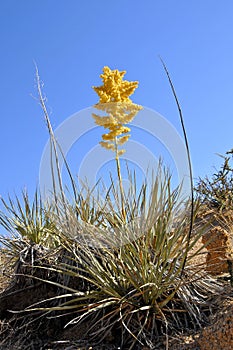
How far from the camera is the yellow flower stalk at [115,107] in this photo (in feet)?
12.6

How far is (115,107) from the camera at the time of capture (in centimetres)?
388

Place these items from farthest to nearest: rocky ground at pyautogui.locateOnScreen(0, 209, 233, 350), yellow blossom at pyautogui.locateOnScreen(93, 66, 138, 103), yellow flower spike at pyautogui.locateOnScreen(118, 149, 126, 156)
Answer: yellow blossom at pyautogui.locateOnScreen(93, 66, 138, 103)
yellow flower spike at pyautogui.locateOnScreen(118, 149, 126, 156)
rocky ground at pyautogui.locateOnScreen(0, 209, 233, 350)

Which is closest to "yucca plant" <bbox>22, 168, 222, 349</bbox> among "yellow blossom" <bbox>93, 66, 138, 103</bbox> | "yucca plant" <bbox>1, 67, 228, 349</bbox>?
"yucca plant" <bbox>1, 67, 228, 349</bbox>

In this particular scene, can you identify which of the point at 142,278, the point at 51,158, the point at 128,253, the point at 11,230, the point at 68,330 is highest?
the point at 51,158

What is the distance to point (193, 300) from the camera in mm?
3471

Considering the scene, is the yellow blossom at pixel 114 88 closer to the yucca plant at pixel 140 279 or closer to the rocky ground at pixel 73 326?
the yucca plant at pixel 140 279

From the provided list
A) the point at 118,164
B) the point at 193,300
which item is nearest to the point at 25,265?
the point at 118,164

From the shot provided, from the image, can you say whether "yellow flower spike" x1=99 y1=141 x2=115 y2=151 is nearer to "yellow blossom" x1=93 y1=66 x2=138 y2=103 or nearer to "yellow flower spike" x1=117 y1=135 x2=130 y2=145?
"yellow flower spike" x1=117 y1=135 x2=130 y2=145

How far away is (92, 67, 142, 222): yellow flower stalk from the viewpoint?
384 cm

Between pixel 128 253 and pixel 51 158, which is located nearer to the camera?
pixel 128 253

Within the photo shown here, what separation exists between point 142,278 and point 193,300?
1.56ft

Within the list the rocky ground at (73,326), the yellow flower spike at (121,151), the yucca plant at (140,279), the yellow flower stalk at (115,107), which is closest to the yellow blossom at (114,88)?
the yellow flower stalk at (115,107)

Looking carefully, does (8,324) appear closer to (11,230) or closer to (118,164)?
(11,230)

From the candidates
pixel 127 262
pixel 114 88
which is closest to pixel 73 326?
pixel 127 262
